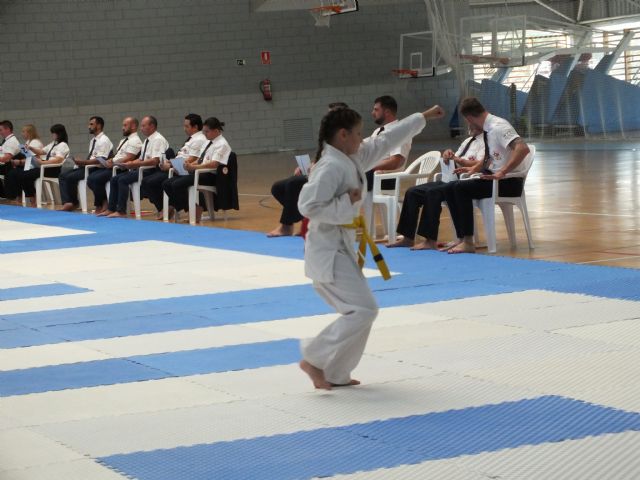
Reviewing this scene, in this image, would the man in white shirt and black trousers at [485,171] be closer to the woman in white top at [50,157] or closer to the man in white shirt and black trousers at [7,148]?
the woman in white top at [50,157]

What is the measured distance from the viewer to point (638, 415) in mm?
4176

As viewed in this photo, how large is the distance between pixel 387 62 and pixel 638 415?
26943 mm

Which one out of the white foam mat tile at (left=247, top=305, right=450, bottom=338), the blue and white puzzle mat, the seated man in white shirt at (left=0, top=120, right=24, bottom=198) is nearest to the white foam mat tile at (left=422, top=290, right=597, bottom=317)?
the blue and white puzzle mat

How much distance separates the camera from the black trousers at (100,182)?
1563 centimetres

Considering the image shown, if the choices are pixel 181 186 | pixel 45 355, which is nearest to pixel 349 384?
pixel 45 355

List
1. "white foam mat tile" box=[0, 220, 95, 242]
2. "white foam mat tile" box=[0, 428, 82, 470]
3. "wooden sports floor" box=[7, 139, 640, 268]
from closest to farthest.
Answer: "white foam mat tile" box=[0, 428, 82, 470] → "wooden sports floor" box=[7, 139, 640, 268] → "white foam mat tile" box=[0, 220, 95, 242]

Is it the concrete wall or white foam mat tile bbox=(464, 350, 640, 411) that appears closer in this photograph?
white foam mat tile bbox=(464, 350, 640, 411)

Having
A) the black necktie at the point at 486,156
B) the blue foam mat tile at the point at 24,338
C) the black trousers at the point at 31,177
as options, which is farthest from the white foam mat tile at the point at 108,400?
the black trousers at the point at 31,177

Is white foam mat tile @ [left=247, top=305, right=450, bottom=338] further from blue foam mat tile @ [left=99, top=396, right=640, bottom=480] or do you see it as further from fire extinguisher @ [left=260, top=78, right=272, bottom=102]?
fire extinguisher @ [left=260, top=78, right=272, bottom=102]

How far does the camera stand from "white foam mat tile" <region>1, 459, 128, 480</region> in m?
3.78

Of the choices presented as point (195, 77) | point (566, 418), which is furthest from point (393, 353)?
point (195, 77)

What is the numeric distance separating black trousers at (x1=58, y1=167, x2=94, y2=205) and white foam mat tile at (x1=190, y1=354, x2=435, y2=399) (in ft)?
38.8

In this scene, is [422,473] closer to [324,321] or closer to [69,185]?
[324,321]

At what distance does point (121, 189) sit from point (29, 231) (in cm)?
170
